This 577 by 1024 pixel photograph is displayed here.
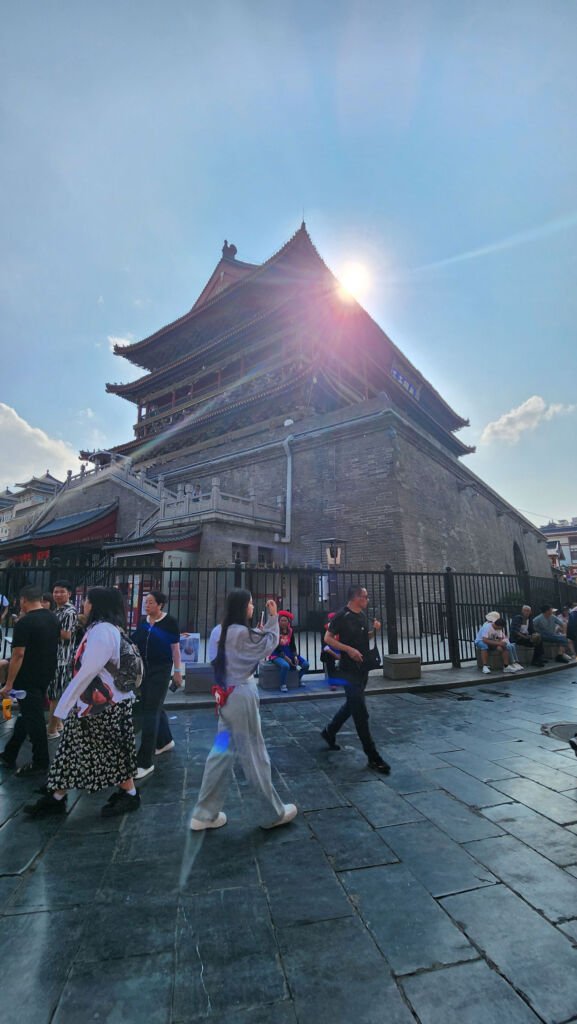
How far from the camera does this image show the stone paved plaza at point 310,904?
160 cm

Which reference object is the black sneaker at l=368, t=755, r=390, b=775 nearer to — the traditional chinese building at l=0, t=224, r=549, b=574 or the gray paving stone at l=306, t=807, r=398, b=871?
the gray paving stone at l=306, t=807, r=398, b=871

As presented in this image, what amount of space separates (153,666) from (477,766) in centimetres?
319

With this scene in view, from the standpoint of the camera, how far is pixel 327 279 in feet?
70.9

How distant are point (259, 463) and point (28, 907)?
17.5 metres

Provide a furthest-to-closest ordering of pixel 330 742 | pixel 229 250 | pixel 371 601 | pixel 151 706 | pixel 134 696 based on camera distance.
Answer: pixel 229 250 < pixel 371 601 < pixel 330 742 < pixel 151 706 < pixel 134 696

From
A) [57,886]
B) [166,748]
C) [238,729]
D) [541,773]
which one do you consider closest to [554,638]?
[541,773]

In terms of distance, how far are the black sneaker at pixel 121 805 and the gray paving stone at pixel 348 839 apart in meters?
1.31

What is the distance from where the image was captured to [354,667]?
13.3 feet

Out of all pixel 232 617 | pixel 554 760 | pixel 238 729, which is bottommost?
pixel 554 760

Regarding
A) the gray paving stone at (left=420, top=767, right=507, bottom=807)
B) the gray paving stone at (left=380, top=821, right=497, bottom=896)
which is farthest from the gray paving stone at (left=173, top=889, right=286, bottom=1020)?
the gray paving stone at (left=420, top=767, right=507, bottom=807)

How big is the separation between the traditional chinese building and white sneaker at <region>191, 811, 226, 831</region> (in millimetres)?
9386

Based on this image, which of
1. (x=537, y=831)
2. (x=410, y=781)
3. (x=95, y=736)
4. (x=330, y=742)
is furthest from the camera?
(x=330, y=742)

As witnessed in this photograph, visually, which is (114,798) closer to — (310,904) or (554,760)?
(310,904)

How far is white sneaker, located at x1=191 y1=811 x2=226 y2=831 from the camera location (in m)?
2.81
